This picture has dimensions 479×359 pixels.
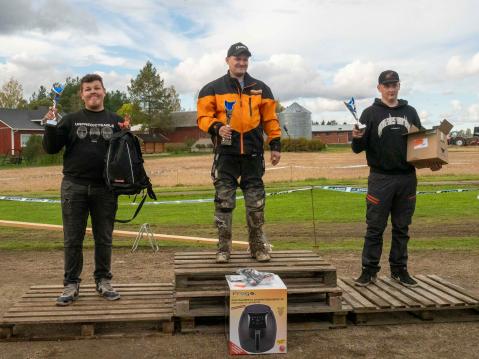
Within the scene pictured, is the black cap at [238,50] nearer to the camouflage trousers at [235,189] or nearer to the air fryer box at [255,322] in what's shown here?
the camouflage trousers at [235,189]

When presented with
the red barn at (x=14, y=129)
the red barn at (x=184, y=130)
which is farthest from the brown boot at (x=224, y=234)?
the red barn at (x=184, y=130)

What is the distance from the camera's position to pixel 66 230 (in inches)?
221

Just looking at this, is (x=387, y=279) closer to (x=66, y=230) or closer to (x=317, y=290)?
(x=317, y=290)

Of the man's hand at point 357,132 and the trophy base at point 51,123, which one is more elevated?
the trophy base at point 51,123

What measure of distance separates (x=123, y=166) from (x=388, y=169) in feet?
9.58

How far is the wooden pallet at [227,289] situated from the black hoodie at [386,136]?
1.37m

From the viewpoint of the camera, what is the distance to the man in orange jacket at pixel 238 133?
5.73 m

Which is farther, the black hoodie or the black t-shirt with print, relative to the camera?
the black hoodie

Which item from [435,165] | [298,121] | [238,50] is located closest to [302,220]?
[435,165]

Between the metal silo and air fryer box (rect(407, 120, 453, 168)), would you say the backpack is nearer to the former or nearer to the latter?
air fryer box (rect(407, 120, 453, 168))

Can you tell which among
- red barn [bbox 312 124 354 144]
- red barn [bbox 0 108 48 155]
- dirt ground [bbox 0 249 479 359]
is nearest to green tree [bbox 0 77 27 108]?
red barn [bbox 0 108 48 155]

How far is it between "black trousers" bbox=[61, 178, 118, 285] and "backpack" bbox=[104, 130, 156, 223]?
0.22m

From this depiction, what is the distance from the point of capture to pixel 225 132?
218 inches

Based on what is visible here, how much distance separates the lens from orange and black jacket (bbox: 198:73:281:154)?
18.8 ft
